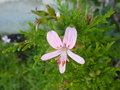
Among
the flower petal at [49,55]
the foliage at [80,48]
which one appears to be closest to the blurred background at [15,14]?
the foliage at [80,48]

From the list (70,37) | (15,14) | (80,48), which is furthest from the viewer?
(15,14)

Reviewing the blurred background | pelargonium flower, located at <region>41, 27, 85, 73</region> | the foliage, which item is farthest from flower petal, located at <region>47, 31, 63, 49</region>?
the blurred background

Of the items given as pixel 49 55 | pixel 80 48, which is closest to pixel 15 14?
pixel 80 48

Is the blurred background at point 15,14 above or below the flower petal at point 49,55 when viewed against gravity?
below

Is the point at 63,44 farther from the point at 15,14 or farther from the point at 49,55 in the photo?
the point at 15,14

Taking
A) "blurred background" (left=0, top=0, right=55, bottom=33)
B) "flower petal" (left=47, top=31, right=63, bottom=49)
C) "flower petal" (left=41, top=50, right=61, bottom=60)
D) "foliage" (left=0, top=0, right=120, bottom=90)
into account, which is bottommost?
"blurred background" (left=0, top=0, right=55, bottom=33)

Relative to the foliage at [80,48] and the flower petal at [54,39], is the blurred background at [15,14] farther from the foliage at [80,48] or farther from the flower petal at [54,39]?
the flower petal at [54,39]

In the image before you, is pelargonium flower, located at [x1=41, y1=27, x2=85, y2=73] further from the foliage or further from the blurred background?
the blurred background
